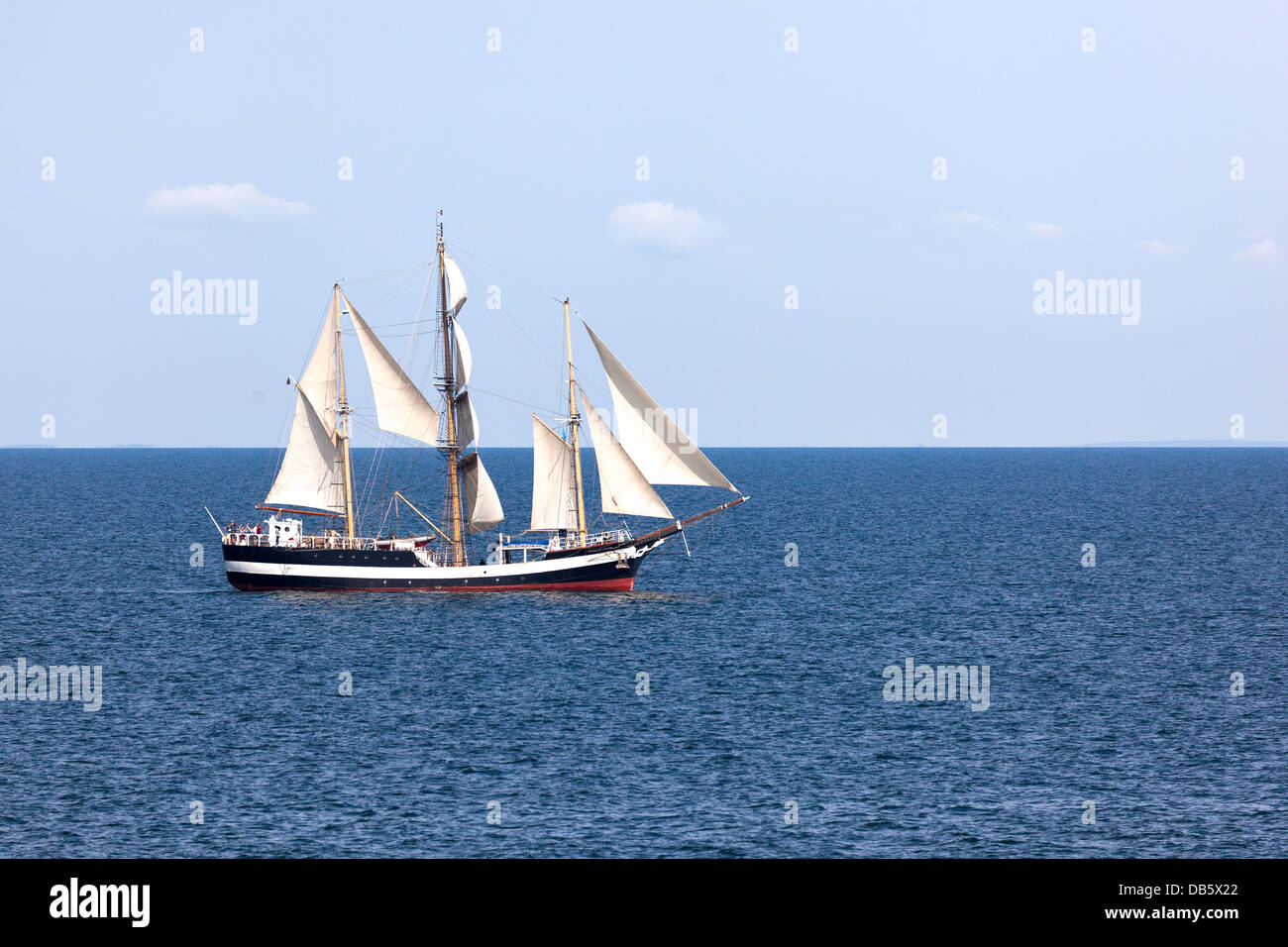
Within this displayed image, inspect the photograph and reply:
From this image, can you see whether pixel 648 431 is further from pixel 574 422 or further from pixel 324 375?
pixel 324 375

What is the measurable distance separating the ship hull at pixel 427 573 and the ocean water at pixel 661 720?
52.2 inches

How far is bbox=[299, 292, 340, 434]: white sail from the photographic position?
76.1m

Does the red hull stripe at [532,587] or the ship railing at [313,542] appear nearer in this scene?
the ship railing at [313,542]

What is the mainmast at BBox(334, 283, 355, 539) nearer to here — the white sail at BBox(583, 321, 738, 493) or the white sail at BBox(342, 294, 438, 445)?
the white sail at BBox(342, 294, 438, 445)

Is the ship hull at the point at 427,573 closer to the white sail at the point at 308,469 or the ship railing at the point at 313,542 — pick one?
the ship railing at the point at 313,542

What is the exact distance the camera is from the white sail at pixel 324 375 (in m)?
76.1

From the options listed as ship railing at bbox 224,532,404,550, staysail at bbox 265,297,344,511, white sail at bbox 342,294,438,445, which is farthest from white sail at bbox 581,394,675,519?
staysail at bbox 265,297,344,511

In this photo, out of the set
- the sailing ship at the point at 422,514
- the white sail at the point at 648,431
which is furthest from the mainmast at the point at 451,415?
the white sail at the point at 648,431
